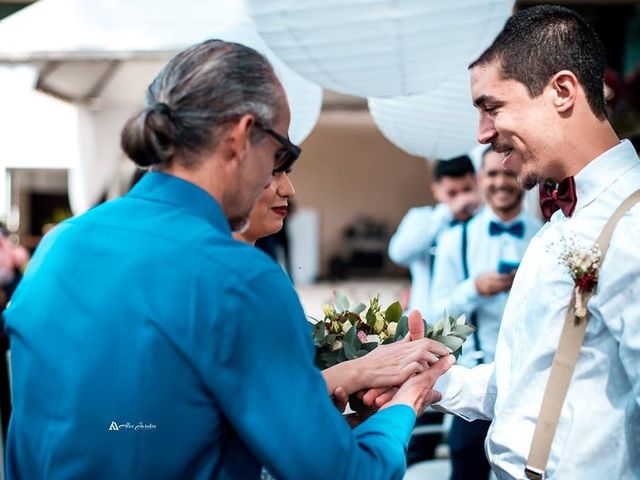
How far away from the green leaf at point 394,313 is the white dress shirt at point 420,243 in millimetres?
2557

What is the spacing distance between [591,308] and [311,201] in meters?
18.3

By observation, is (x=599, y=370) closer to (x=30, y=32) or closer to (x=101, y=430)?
(x=101, y=430)

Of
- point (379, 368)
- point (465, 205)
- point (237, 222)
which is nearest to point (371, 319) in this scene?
point (379, 368)

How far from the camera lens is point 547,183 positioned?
6.70 ft

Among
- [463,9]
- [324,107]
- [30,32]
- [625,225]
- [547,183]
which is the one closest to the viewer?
[625,225]

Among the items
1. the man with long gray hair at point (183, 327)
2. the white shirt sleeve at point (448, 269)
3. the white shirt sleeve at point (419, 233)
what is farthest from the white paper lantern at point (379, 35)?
the white shirt sleeve at point (419, 233)

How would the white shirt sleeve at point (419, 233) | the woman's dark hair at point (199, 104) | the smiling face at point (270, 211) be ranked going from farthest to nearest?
1. the white shirt sleeve at point (419, 233)
2. the smiling face at point (270, 211)
3. the woman's dark hair at point (199, 104)

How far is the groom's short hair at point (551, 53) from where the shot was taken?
1.85m

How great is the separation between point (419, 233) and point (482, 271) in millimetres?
745

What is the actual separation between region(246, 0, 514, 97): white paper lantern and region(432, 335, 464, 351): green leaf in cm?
104

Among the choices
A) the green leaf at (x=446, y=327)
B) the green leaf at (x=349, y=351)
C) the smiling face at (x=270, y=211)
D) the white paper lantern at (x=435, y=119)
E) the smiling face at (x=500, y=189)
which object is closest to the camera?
the green leaf at (x=349, y=351)

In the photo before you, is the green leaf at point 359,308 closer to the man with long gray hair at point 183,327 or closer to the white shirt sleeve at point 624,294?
the white shirt sleeve at point 624,294

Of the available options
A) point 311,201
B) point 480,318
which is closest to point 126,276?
point 480,318

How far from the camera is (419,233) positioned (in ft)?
15.6
